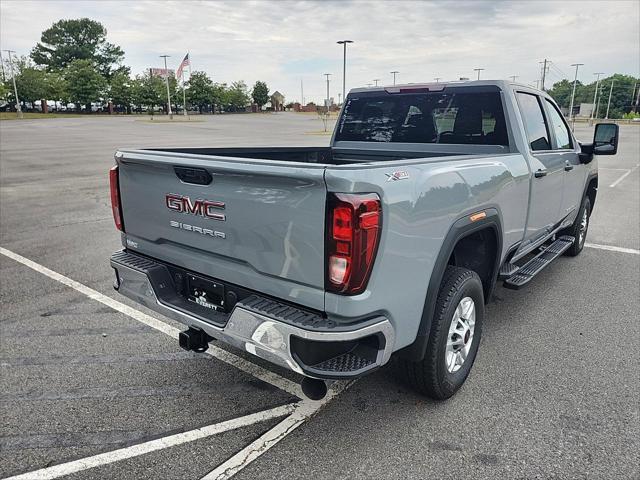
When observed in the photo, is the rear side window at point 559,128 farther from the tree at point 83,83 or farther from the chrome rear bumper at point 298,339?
the tree at point 83,83

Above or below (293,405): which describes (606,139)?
above

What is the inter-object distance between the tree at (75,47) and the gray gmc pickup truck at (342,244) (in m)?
108

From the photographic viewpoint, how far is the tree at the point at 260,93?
370 feet

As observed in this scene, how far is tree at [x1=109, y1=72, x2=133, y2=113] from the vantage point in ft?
276

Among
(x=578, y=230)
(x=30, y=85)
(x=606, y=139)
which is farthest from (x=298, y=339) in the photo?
(x=30, y=85)

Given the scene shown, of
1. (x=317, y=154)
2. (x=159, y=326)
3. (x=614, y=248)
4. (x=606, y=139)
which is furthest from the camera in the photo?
(x=614, y=248)

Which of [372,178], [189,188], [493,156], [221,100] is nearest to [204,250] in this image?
[189,188]

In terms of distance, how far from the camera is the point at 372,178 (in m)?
2.24

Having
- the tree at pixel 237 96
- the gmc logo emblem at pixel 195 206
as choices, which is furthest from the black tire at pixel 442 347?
the tree at pixel 237 96

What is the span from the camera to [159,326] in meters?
4.21

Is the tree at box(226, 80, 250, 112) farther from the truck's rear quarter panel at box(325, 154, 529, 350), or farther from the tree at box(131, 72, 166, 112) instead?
the truck's rear quarter panel at box(325, 154, 529, 350)

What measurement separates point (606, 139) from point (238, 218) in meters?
4.55

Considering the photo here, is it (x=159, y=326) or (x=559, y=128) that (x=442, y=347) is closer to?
(x=159, y=326)

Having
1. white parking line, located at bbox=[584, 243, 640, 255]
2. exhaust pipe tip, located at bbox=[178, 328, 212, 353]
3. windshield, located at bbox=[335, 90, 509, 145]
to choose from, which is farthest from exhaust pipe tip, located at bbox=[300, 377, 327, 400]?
white parking line, located at bbox=[584, 243, 640, 255]
